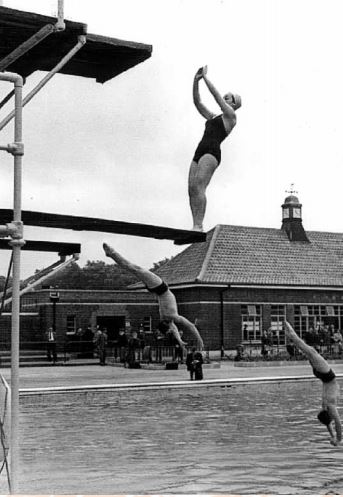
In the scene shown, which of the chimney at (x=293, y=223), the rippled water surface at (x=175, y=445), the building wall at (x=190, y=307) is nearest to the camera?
the rippled water surface at (x=175, y=445)

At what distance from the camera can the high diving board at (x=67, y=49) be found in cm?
673

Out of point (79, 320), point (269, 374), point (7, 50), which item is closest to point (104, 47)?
point (7, 50)

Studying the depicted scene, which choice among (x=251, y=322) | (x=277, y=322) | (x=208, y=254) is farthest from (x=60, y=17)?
(x=251, y=322)

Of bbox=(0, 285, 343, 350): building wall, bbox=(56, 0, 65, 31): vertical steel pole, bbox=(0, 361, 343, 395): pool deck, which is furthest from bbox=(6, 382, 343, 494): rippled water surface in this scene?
bbox=(0, 285, 343, 350): building wall

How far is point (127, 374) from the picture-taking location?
35188 millimetres

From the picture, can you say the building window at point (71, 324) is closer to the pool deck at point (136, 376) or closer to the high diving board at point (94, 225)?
the pool deck at point (136, 376)

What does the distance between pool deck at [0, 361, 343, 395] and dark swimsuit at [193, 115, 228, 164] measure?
2001 cm

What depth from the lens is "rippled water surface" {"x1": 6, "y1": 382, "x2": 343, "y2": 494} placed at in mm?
12562

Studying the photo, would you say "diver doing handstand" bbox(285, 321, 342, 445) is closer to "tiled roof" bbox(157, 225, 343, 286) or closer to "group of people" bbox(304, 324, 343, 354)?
"group of people" bbox(304, 324, 343, 354)

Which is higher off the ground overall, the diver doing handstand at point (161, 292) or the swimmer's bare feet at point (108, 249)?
the swimmer's bare feet at point (108, 249)

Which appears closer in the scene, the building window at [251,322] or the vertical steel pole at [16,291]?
the vertical steel pole at [16,291]

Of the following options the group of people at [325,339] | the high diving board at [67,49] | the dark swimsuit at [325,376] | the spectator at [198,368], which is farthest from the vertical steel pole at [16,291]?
the group of people at [325,339]

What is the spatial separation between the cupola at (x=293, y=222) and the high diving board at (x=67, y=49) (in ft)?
167

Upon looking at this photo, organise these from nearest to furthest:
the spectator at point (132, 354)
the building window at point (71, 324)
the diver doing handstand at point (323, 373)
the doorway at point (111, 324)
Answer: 1. the diver doing handstand at point (323, 373)
2. the spectator at point (132, 354)
3. the building window at point (71, 324)
4. the doorway at point (111, 324)
